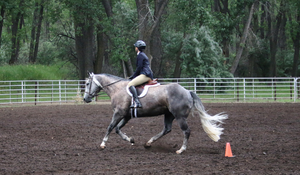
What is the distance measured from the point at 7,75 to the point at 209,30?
1517cm

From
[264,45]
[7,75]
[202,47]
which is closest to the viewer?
[7,75]

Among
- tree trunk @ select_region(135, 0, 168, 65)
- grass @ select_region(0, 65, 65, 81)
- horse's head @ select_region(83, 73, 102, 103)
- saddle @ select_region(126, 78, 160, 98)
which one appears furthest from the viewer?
grass @ select_region(0, 65, 65, 81)

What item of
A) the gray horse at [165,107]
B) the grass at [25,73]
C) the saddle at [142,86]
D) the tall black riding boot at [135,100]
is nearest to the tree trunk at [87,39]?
the grass at [25,73]

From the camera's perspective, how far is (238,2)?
2853 cm

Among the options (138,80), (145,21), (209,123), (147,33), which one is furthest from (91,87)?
(145,21)

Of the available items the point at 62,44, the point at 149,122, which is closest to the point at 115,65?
the point at 62,44

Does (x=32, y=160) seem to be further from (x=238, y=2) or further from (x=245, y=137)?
(x=238, y=2)

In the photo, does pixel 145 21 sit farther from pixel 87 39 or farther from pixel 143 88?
pixel 143 88

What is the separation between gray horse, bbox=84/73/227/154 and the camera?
8086 mm

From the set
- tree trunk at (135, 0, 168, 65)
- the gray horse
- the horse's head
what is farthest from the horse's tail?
tree trunk at (135, 0, 168, 65)

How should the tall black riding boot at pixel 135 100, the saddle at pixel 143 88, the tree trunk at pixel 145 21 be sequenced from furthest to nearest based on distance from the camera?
the tree trunk at pixel 145 21 → the saddle at pixel 143 88 → the tall black riding boot at pixel 135 100

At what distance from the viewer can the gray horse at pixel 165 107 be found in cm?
809

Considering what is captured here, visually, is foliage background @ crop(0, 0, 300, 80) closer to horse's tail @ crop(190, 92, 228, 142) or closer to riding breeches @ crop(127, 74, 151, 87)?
riding breeches @ crop(127, 74, 151, 87)

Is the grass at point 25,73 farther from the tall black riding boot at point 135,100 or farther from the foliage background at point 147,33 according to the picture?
the tall black riding boot at point 135,100
